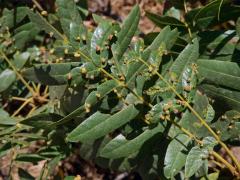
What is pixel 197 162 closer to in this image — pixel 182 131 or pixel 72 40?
pixel 182 131

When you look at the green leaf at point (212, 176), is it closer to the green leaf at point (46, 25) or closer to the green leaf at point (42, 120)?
the green leaf at point (42, 120)

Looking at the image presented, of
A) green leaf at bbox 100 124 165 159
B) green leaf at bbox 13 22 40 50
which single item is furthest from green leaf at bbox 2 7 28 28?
green leaf at bbox 100 124 165 159

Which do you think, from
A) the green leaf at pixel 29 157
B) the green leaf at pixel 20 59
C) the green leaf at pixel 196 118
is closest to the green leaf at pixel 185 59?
the green leaf at pixel 196 118

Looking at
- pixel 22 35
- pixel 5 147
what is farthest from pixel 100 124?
pixel 22 35

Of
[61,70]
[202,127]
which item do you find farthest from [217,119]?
[61,70]

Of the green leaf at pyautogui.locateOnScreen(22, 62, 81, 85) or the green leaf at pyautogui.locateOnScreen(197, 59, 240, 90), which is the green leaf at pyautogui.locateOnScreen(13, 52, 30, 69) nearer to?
the green leaf at pyautogui.locateOnScreen(22, 62, 81, 85)

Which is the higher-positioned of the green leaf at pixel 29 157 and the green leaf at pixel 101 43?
the green leaf at pixel 101 43
